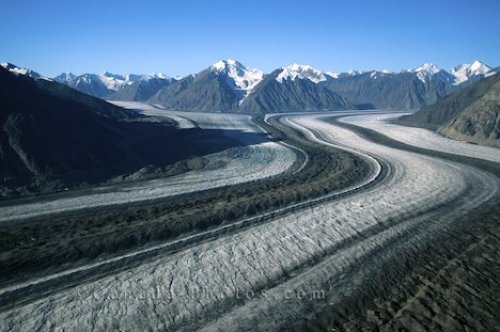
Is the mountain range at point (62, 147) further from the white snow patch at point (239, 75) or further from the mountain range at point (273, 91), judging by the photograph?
the white snow patch at point (239, 75)

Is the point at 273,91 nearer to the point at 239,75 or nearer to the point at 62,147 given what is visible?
the point at 239,75

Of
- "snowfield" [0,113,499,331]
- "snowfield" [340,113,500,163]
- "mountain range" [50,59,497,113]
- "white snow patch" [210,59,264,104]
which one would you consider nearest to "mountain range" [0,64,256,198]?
"snowfield" [0,113,499,331]

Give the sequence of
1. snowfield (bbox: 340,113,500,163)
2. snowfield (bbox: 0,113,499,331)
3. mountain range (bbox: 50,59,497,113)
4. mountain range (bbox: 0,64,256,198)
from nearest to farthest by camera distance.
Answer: snowfield (bbox: 0,113,499,331)
mountain range (bbox: 0,64,256,198)
snowfield (bbox: 340,113,500,163)
mountain range (bbox: 50,59,497,113)

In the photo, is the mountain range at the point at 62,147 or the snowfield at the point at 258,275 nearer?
the snowfield at the point at 258,275

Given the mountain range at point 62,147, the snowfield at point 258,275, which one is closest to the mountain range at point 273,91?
the mountain range at point 62,147

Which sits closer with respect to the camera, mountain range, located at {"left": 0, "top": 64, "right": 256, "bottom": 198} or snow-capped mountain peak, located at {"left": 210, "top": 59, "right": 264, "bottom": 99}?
mountain range, located at {"left": 0, "top": 64, "right": 256, "bottom": 198}

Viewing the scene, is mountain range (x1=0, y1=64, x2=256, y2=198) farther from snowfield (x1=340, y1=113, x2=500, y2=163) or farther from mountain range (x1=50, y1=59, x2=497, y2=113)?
mountain range (x1=50, y1=59, x2=497, y2=113)

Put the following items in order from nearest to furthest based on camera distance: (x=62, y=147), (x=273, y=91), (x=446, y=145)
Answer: (x=62, y=147)
(x=446, y=145)
(x=273, y=91)

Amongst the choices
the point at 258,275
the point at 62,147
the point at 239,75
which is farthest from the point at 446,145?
the point at 239,75

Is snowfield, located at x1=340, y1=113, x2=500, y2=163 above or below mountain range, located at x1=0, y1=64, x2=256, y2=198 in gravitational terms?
below
